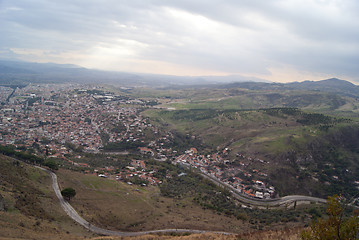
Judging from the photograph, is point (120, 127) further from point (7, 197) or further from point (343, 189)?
point (343, 189)

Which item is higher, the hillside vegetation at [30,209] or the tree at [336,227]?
the tree at [336,227]

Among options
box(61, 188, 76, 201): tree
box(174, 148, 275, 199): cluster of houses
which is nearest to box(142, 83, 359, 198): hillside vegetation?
box(174, 148, 275, 199): cluster of houses

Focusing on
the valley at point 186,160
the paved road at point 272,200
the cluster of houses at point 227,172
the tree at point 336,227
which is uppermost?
the tree at point 336,227

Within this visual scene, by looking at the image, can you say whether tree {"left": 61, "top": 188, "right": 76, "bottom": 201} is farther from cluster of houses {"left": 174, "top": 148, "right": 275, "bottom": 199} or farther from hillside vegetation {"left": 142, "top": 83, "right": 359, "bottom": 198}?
hillside vegetation {"left": 142, "top": 83, "right": 359, "bottom": 198}

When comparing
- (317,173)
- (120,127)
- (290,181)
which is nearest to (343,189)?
(317,173)

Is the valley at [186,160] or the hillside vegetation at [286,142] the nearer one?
the valley at [186,160]

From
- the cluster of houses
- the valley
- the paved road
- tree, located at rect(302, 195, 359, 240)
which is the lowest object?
the paved road

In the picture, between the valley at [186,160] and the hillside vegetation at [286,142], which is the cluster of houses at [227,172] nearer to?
the valley at [186,160]

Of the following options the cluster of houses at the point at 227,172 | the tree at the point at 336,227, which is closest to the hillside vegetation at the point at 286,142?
the cluster of houses at the point at 227,172

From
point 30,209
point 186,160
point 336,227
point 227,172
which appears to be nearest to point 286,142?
point 227,172

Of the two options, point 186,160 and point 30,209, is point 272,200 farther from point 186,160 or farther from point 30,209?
point 30,209

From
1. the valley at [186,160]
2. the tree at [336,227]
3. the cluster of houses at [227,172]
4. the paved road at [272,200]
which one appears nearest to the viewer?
the tree at [336,227]
